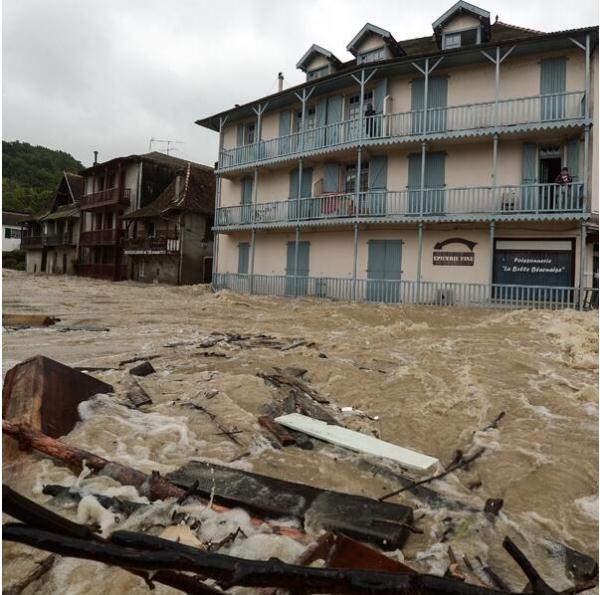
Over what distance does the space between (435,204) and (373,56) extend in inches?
347

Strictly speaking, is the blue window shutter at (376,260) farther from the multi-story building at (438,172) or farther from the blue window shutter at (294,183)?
the blue window shutter at (294,183)

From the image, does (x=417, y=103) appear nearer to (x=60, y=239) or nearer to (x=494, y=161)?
(x=494, y=161)

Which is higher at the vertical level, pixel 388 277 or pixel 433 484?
pixel 388 277

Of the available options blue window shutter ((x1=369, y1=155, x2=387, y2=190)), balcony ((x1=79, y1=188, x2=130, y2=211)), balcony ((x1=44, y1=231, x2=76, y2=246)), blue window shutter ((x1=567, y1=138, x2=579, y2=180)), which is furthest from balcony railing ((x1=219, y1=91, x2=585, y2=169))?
balcony ((x1=44, y1=231, x2=76, y2=246))

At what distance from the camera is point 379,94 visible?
19531mm

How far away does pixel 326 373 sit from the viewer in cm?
659

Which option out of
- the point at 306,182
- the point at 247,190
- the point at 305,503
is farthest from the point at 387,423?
the point at 247,190

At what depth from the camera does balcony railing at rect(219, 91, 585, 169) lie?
1579 centimetres

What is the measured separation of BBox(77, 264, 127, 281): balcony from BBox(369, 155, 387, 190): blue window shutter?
73.0 ft

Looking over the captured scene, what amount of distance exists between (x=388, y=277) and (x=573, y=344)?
33.3 feet

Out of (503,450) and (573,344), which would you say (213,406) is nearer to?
(503,450)

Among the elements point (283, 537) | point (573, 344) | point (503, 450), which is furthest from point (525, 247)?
point (283, 537)

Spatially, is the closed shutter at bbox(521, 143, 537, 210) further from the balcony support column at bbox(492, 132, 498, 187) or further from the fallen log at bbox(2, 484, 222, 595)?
the fallen log at bbox(2, 484, 222, 595)

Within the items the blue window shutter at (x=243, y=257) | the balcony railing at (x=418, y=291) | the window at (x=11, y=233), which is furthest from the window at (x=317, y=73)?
the window at (x=11, y=233)
